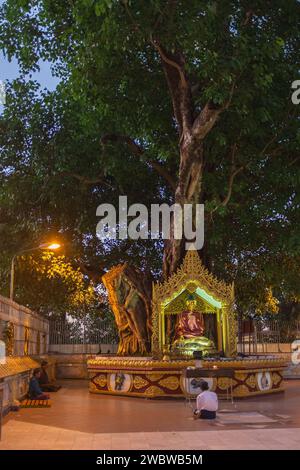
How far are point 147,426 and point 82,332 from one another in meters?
17.5

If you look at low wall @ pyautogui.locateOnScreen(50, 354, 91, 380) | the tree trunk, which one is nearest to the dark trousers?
the tree trunk

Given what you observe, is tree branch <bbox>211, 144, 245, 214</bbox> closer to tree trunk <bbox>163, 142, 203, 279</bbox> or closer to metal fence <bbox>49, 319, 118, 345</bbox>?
tree trunk <bbox>163, 142, 203, 279</bbox>

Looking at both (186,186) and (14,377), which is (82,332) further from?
(14,377)

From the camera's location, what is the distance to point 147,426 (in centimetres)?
1028

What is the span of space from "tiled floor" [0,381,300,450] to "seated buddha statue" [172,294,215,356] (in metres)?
2.56

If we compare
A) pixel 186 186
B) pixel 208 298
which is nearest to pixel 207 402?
pixel 208 298

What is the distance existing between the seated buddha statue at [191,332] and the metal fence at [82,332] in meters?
9.77

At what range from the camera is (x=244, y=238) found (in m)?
22.0

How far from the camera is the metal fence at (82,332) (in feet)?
89.2

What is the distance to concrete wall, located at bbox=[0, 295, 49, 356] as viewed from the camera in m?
13.7

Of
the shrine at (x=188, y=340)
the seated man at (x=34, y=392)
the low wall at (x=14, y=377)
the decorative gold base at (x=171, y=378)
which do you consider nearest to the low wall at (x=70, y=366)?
the shrine at (x=188, y=340)

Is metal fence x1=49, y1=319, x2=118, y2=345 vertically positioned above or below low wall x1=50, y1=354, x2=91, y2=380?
above
